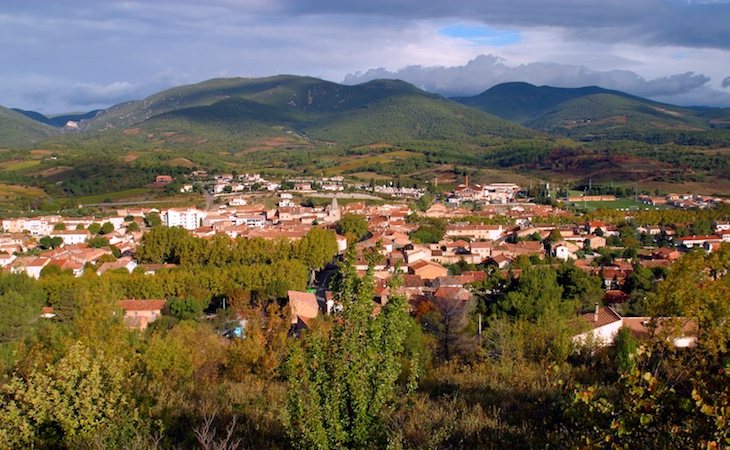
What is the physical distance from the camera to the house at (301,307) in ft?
63.1

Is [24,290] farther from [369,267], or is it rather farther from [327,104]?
[327,104]

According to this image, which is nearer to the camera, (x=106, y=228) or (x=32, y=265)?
(x=32, y=265)

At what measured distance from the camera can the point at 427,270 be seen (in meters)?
27.5

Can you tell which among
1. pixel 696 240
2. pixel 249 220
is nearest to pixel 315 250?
pixel 249 220

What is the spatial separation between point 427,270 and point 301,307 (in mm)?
8251

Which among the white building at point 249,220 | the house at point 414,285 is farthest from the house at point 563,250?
the white building at point 249,220

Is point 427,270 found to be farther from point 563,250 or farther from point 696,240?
point 696,240

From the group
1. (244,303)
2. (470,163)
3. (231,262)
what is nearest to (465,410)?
(244,303)

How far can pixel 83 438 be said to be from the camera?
4.98 meters

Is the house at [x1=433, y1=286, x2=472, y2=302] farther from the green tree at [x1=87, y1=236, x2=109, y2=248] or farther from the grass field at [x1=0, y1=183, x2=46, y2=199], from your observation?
the grass field at [x1=0, y1=183, x2=46, y2=199]

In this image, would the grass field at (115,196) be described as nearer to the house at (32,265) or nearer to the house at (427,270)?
the house at (32,265)

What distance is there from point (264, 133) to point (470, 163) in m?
61.3

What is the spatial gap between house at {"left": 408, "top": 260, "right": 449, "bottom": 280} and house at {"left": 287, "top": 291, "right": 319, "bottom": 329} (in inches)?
249

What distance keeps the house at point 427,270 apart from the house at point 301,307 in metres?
6.31
